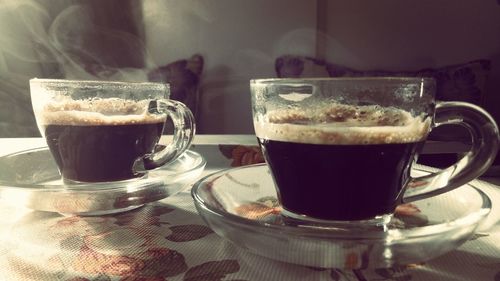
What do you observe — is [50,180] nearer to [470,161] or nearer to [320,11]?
[470,161]

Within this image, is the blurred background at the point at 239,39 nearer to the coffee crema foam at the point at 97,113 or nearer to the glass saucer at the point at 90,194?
the coffee crema foam at the point at 97,113

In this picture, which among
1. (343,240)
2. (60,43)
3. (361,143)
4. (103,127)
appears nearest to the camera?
(343,240)

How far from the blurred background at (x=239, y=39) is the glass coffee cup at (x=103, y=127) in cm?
232

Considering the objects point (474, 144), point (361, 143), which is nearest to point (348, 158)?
point (361, 143)

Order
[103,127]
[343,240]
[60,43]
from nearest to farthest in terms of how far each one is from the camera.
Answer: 1. [343,240]
2. [103,127]
3. [60,43]

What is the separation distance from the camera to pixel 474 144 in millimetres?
488

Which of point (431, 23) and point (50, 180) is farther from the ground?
point (431, 23)

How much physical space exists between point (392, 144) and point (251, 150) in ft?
1.34

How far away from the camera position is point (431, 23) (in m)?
3.12

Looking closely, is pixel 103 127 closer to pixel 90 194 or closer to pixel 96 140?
pixel 96 140

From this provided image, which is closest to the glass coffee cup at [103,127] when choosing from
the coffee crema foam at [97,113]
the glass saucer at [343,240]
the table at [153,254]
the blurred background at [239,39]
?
the coffee crema foam at [97,113]

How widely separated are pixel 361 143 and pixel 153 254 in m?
0.25

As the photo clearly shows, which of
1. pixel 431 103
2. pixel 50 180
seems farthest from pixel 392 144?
pixel 50 180

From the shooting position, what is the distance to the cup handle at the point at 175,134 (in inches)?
25.0
